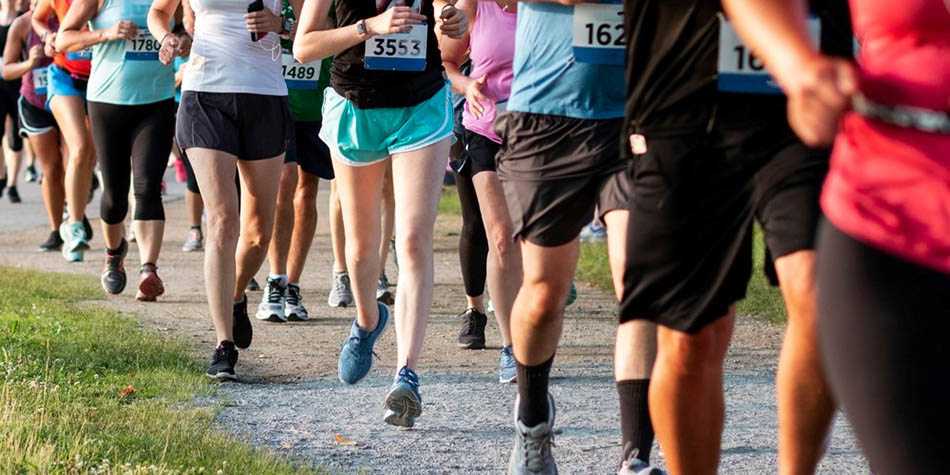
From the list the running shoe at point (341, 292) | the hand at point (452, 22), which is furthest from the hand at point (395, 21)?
the running shoe at point (341, 292)

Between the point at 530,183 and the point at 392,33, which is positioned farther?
the point at 392,33

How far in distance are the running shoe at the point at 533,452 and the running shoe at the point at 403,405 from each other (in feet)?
2.54

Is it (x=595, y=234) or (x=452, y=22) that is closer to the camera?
(x=452, y=22)

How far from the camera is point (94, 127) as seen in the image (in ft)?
28.1

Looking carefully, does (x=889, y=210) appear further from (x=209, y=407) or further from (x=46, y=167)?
(x=46, y=167)

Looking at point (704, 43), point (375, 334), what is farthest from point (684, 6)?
point (375, 334)

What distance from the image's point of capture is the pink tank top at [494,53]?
638 centimetres

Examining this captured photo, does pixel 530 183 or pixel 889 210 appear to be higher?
pixel 889 210

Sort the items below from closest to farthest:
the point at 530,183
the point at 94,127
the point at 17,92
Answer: the point at 530,183 < the point at 94,127 < the point at 17,92

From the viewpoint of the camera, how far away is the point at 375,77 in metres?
5.77

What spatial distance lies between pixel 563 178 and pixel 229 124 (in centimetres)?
234

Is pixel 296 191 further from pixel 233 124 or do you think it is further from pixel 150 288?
pixel 233 124

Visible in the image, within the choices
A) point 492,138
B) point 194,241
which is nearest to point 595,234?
point 194,241

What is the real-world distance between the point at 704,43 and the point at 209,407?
9.61ft
